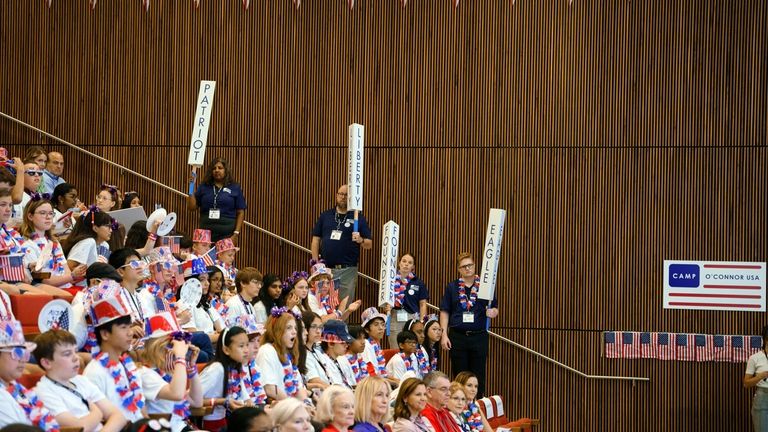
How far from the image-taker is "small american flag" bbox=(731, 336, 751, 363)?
10242 millimetres

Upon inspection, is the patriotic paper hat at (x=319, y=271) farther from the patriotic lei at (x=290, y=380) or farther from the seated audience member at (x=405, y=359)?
the patriotic lei at (x=290, y=380)

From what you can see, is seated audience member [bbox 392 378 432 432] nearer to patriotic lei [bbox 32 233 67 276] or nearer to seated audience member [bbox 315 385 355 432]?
seated audience member [bbox 315 385 355 432]

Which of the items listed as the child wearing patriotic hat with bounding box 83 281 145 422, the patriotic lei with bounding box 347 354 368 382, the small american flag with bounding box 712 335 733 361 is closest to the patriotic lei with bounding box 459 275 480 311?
the patriotic lei with bounding box 347 354 368 382

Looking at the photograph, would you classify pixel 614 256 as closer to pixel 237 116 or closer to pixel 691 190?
pixel 691 190

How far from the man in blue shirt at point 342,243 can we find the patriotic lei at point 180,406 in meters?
4.77

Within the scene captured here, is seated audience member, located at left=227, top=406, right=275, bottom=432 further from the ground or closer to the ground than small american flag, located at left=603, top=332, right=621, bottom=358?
further from the ground

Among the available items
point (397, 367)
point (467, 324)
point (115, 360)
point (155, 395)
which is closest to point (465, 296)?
point (467, 324)

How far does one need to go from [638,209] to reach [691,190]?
20.7 inches

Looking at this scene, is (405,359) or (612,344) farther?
(612,344)

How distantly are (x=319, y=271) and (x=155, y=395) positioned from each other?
437cm

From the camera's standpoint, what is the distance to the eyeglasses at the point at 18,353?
13.4 ft

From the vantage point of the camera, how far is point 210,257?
8.24 m

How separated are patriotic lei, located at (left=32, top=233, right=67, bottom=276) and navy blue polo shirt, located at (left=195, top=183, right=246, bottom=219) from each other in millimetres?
3229

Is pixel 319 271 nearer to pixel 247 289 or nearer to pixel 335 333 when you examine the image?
pixel 247 289
